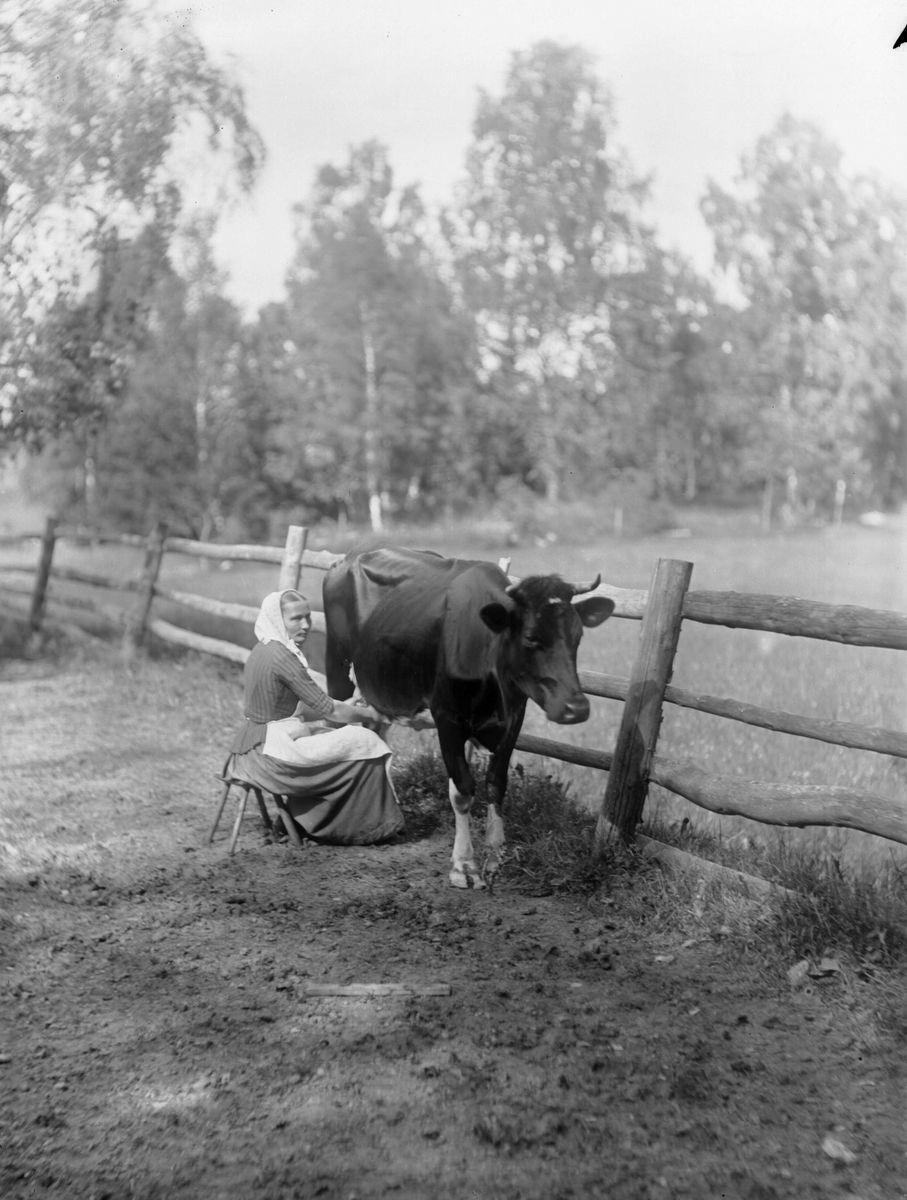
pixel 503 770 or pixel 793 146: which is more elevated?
pixel 793 146

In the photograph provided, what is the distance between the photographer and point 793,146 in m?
15.4

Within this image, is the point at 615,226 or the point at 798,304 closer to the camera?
the point at 798,304

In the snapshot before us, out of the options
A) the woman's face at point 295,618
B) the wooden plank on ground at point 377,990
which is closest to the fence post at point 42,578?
the woman's face at point 295,618

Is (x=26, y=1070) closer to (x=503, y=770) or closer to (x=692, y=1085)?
(x=692, y=1085)

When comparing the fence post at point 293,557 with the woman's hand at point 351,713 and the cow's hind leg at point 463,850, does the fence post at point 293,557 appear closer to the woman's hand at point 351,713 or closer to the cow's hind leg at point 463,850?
the woman's hand at point 351,713

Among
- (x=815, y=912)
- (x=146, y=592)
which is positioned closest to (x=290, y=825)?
(x=815, y=912)

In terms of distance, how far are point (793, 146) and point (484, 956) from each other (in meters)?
14.0

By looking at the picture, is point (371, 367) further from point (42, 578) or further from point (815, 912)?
point (815, 912)

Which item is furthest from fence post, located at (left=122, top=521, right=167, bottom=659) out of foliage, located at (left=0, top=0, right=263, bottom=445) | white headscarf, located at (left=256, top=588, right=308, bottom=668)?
white headscarf, located at (left=256, top=588, right=308, bottom=668)

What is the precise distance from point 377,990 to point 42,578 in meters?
10.9

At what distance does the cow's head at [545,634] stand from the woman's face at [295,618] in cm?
131

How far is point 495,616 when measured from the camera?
189 inches

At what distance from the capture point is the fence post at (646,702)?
5.42 metres

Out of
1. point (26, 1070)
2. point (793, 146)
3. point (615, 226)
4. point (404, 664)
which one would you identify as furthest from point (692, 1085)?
point (615, 226)
